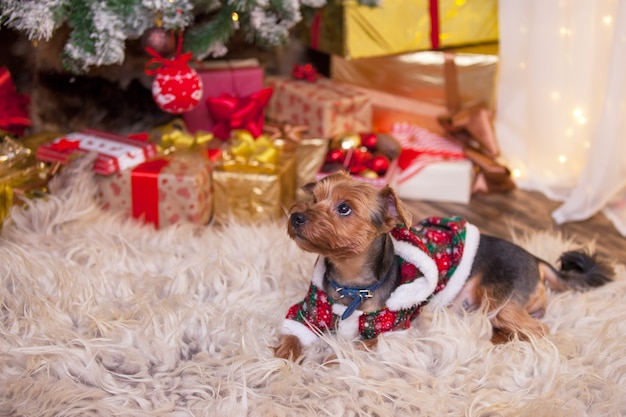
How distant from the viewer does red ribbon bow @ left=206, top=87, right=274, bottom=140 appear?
8.88 feet

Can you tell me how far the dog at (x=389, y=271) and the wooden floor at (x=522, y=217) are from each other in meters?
0.66

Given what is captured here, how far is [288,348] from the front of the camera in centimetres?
160

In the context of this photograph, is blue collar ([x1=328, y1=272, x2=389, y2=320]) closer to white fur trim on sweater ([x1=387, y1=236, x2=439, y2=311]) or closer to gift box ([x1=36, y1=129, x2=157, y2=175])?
white fur trim on sweater ([x1=387, y1=236, x2=439, y2=311])

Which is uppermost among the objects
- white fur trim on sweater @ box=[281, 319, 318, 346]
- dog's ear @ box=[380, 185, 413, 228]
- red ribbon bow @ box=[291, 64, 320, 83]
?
red ribbon bow @ box=[291, 64, 320, 83]

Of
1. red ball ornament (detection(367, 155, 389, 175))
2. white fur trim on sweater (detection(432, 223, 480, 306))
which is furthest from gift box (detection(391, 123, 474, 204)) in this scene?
white fur trim on sweater (detection(432, 223, 480, 306))

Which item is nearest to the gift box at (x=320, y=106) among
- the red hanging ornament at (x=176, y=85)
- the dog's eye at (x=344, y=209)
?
the red hanging ornament at (x=176, y=85)

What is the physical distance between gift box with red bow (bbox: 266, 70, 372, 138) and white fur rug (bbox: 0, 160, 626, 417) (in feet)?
3.44

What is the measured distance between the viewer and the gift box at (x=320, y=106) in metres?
2.97

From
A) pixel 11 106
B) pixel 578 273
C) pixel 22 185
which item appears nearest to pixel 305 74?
pixel 11 106

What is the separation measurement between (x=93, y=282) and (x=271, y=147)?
0.92 meters

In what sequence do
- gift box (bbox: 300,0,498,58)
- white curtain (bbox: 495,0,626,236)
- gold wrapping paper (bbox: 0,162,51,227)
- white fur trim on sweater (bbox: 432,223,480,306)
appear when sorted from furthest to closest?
1. gift box (bbox: 300,0,498,58)
2. white curtain (bbox: 495,0,626,236)
3. gold wrapping paper (bbox: 0,162,51,227)
4. white fur trim on sweater (bbox: 432,223,480,306)

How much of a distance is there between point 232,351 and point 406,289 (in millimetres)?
425

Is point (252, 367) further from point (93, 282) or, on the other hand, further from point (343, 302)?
point (93, 282)

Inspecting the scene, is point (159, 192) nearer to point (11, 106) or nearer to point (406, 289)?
point (11, 106)
